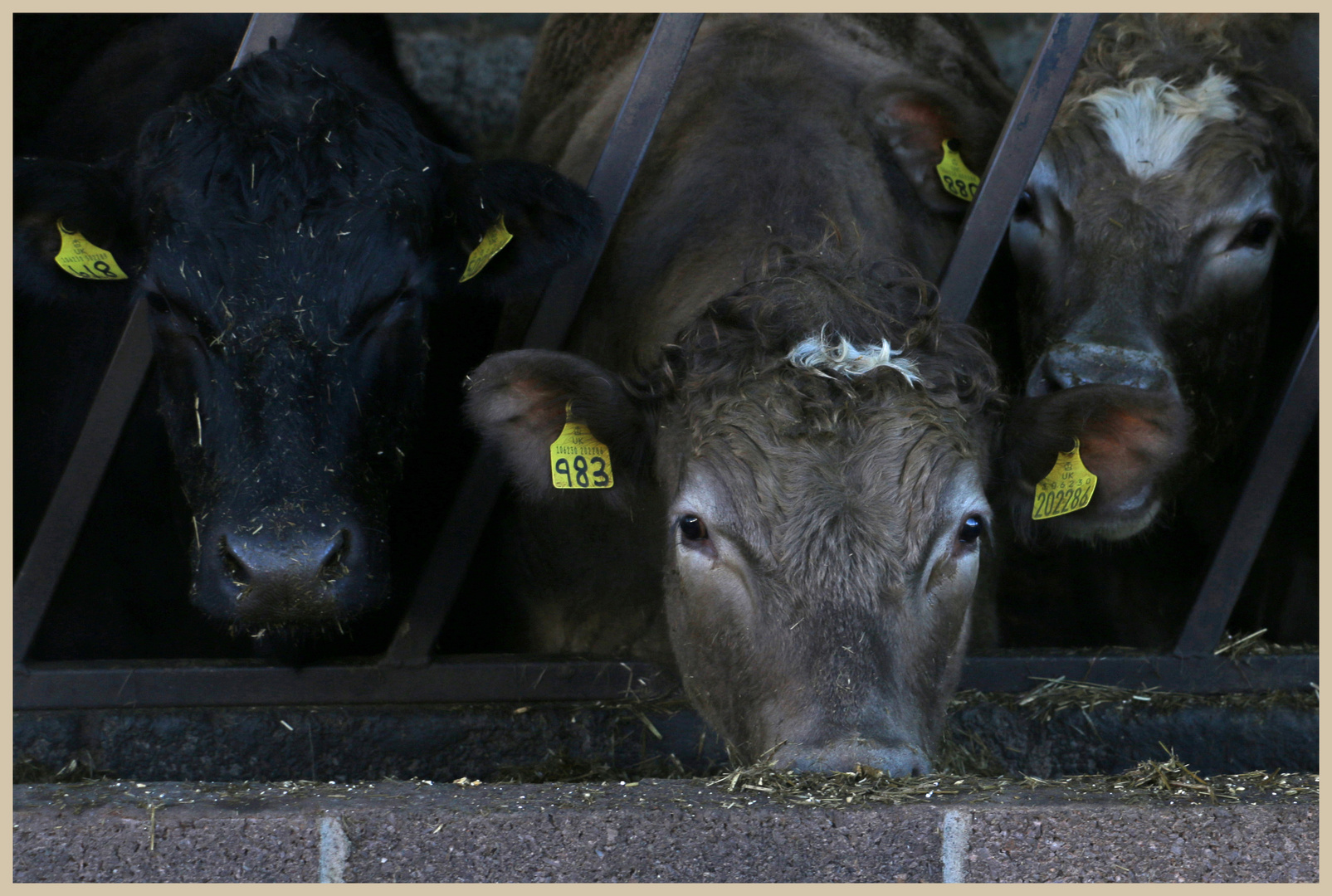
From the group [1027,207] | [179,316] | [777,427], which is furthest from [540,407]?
[1027,207]

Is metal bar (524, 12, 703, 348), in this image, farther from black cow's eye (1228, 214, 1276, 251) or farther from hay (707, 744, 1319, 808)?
black cow's eye (1228, 214, 1276, 251)

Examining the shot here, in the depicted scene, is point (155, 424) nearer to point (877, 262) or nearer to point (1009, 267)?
point (877, 262)

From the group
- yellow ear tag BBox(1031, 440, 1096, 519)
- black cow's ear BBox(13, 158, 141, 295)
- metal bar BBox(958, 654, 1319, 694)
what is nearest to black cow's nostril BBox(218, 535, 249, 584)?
black cow's ear BBox(13, 158, 141, 295)

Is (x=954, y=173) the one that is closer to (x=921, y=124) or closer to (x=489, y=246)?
(x=921, y=124)

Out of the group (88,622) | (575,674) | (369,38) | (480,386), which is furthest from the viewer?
(369,38)

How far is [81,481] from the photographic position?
150 inches

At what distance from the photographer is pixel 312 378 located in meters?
3.25

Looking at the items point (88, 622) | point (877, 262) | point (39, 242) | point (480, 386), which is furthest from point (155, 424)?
point (877, 262)

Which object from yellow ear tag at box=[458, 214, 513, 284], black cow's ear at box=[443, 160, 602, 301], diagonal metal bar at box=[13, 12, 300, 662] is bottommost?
diagonal metal bar at box=[13, 12, 300, 662]

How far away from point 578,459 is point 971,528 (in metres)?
0.99

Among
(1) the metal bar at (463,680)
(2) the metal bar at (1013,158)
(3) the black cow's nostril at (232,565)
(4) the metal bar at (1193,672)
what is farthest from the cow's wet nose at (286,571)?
(4) the metal bar at (1193,672)

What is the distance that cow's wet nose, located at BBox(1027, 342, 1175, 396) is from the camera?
3.90m

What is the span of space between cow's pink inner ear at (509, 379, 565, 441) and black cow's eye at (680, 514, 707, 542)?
46 cm

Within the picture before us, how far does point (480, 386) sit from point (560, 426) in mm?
257
